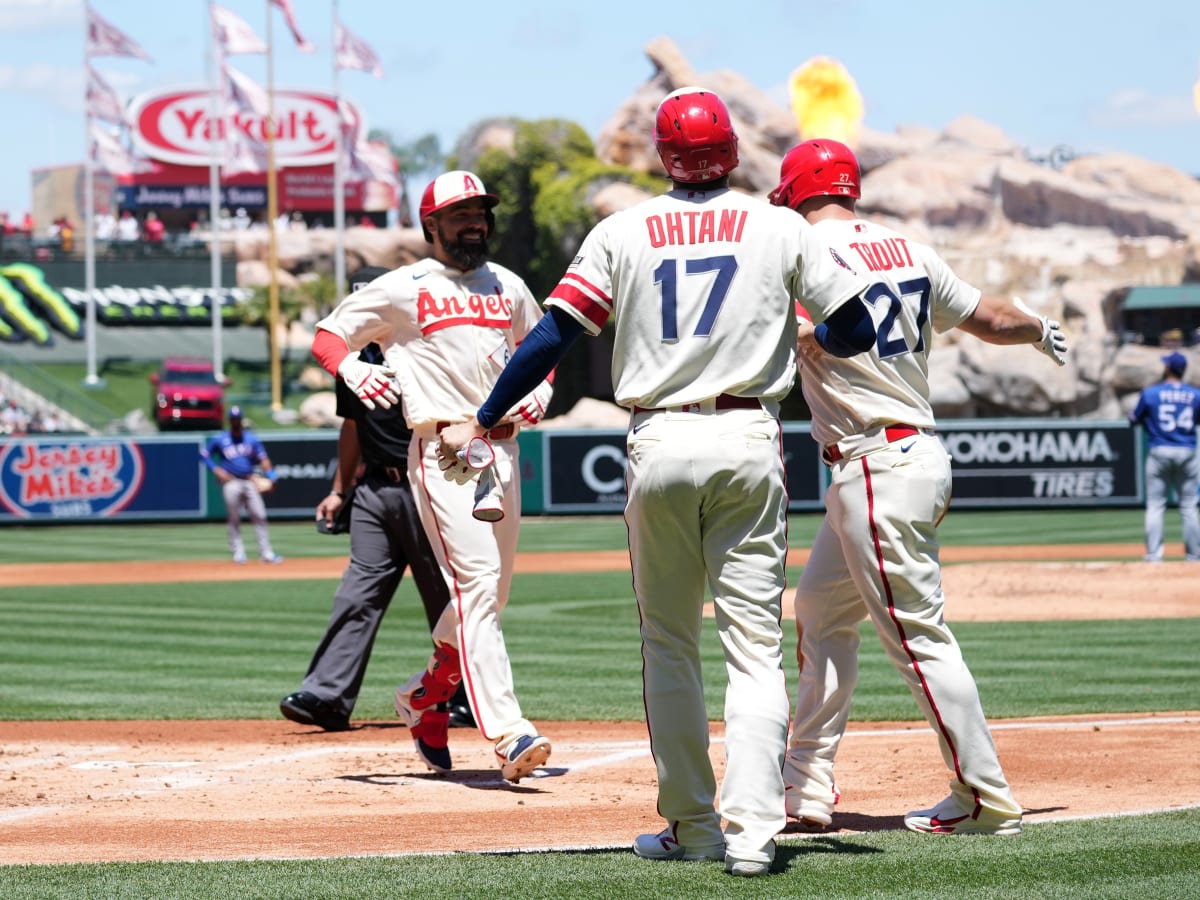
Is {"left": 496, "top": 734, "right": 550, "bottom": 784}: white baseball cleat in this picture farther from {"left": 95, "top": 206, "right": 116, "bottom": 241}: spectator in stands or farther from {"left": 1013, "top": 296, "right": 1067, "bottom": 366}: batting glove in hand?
{"left": 95, "top": 206, "right": 116, "bottom": 241}: spectator in stands

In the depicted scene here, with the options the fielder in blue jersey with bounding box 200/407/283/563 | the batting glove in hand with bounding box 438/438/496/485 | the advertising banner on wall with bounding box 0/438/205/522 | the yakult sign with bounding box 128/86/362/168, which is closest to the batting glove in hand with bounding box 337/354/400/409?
the batting glove in hand with bounding box 438/438/496/485

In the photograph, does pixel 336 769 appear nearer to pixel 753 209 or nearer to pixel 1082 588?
pixel 753 209

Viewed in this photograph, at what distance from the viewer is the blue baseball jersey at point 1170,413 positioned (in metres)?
17.1

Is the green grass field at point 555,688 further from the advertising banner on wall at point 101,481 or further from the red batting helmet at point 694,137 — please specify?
the advertising banner on wall at point 101,481

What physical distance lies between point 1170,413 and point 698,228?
13818 mm

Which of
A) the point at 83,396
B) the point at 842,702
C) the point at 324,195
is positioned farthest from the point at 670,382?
the point at 324,195

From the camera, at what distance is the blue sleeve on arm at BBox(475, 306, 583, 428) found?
4.64m

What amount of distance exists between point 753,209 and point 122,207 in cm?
8369

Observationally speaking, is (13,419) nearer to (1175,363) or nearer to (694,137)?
(1175,363)

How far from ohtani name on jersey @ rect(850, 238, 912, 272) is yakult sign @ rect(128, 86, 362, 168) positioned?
76.5m

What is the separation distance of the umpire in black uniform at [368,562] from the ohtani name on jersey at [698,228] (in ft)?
11.2

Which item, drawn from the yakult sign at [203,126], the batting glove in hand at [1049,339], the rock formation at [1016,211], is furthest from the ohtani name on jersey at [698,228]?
the yakult sign at [203,126]

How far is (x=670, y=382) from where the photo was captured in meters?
4.55

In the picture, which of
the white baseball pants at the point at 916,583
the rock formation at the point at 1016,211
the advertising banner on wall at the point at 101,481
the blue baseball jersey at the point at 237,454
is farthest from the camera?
the rock formation at the point at 1016,211
